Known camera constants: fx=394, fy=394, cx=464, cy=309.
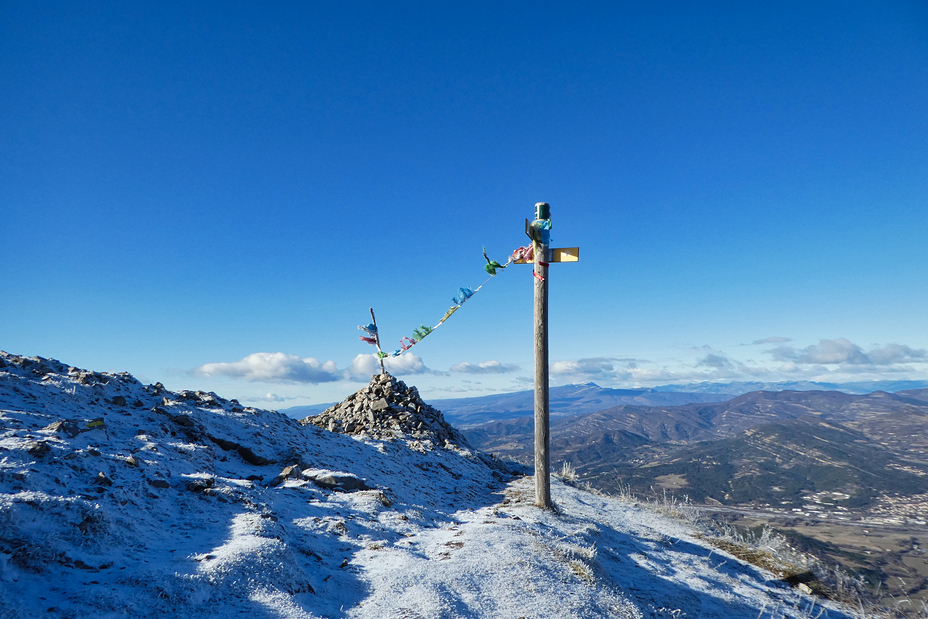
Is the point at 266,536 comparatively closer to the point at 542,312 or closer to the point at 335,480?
the point at 335,480

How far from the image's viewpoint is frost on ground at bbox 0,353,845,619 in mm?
4297

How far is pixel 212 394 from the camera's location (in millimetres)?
12617

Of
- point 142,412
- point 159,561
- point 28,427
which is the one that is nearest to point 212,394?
point 142,412

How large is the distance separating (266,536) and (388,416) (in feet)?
36.9

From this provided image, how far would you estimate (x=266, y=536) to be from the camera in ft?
18.6

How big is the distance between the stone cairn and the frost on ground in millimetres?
4417

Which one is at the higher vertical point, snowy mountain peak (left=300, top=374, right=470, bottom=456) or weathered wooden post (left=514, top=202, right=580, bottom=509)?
weathered wooden post (left=514, top=202, right=580, bottom=509)

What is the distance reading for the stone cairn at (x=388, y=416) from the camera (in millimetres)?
16156

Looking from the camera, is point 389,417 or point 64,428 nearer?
point 64,428

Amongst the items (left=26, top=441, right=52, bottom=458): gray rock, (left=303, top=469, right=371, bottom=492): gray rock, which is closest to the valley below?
(left=303, top=469, right=371, bottom=492): gray rock

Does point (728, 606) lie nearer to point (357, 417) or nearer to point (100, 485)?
point (100, 485)

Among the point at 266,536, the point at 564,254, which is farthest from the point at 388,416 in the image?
the point at 266,536

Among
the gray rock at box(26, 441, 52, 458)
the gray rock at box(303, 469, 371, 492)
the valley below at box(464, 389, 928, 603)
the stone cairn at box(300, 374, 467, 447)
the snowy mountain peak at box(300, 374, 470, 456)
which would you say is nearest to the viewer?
the gray rock at box(26, 441, 52, 458)

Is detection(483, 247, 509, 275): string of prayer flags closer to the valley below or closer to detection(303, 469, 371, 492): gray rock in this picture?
detection(303, 469, 371, 492): gray rock
